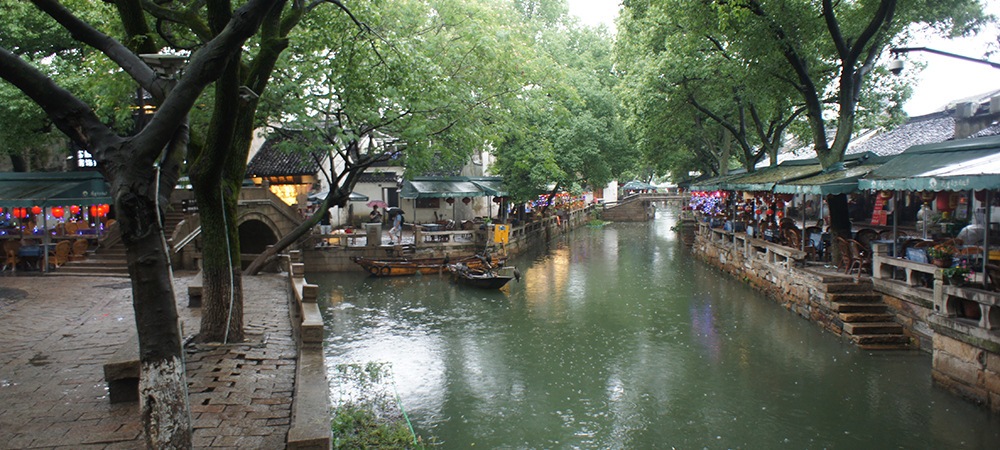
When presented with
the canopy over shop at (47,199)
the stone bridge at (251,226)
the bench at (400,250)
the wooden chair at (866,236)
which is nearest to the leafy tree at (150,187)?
the stone bridge at (251,226)

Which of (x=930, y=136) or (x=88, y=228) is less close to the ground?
(x=930, y=136)

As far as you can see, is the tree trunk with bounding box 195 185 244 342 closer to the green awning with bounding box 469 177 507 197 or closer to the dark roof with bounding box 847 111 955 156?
the dark roof with bounding box 847 111 955 156

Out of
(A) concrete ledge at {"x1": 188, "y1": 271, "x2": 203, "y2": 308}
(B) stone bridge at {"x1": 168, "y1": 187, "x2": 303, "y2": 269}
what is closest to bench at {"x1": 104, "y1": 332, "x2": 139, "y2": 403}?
(A) concrete ledge at {"x1": 188, "y1": 271, "x2": 203, "y2": 308}

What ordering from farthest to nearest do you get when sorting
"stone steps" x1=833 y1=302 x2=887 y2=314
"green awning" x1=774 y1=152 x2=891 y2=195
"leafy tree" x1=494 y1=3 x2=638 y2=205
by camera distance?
"leafy tree" x1=494 y1=3 x2=638 y2=205 → "green awning" x1=774 y1=152 x2=891 y2=195 → "stone steps" x1=833 y1=302 x2=887 y2=314

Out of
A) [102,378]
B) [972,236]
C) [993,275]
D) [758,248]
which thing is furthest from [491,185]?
[102,378]

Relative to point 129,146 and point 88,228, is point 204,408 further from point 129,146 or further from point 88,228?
point 88,228

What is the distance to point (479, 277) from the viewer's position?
21188 millimetres

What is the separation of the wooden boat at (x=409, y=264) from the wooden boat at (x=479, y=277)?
913 millimetres

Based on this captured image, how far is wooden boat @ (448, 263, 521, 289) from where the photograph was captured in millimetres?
21125

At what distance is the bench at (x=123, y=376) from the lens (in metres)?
6.73

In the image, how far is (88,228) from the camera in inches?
784

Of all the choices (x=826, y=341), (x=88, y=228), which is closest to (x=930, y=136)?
(x=826, y=341)

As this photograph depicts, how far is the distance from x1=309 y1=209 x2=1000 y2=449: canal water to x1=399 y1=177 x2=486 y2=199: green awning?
9.47 metres

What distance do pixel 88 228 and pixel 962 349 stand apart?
76.3 feet
